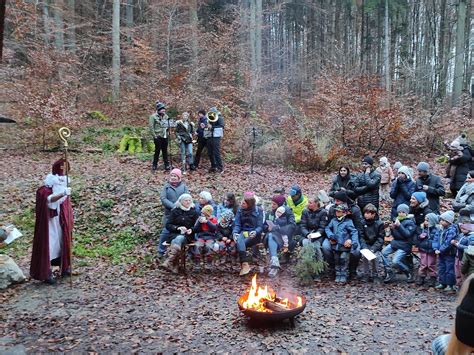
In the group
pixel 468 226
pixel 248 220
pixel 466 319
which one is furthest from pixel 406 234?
pixel 466 319

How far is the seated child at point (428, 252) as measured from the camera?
697 cm

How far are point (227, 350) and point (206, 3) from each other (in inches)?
956

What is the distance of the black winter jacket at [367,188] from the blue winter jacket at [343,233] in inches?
53.8

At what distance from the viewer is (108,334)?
534 centimetres

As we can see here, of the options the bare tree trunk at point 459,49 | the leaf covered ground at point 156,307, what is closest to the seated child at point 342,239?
the leaf covered ground at point 156,307

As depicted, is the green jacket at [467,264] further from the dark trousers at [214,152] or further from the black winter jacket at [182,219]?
the dark trousers at [214,152]

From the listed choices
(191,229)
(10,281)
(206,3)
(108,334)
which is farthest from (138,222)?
(206,3)

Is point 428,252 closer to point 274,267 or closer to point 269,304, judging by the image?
point 274,267

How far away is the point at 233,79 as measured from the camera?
21.4 m

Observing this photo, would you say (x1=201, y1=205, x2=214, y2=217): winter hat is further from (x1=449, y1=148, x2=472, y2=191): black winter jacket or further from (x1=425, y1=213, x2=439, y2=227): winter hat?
(x1=449, y1=148, x2=472, y2=191): black winter jacket

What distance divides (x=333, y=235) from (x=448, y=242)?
189cm

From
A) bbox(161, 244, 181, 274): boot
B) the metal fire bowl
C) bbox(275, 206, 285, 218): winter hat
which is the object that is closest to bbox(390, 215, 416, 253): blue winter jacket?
bbox(275, 206, 285, 218): winter hat

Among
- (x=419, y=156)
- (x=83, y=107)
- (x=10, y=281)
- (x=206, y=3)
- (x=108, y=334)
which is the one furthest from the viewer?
(x=206, y=3)

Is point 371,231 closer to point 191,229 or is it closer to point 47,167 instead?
point 191,229
